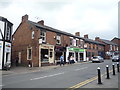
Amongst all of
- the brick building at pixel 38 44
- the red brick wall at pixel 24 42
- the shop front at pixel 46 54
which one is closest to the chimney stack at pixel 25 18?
the brick building at pixel 38 44

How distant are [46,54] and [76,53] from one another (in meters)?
10.6

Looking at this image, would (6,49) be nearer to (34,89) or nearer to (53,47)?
(53,47)

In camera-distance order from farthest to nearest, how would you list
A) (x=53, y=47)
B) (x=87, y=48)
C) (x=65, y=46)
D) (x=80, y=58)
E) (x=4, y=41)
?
(x=87, y=48)
(x=80, y=58)
(x=65, y=46)
(x=53, y=47)
(x=4, y=41)

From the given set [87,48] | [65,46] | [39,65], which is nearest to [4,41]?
[39,65]

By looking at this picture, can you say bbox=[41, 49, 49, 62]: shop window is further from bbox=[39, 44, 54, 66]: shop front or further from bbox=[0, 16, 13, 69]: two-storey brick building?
bbox=[0, 16, 13, 69]: two-storey brick building

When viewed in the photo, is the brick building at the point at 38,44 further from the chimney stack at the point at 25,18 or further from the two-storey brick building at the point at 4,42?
the two-storey brick building at the point at 4,42

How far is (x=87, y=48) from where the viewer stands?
33750 millimetres

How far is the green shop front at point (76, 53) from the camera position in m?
26.3

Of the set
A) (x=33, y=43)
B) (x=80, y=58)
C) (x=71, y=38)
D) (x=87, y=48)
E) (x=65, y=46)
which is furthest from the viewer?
(x=87, y=48)

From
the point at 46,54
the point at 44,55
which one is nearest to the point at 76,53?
the point at 46,54

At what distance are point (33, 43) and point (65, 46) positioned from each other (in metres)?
7.86

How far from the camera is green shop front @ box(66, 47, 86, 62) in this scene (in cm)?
2629

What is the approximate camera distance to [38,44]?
19.7 metres

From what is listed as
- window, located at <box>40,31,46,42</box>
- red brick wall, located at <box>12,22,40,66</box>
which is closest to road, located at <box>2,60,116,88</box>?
red brick wall, located at <box>12,22,40,66</box>
